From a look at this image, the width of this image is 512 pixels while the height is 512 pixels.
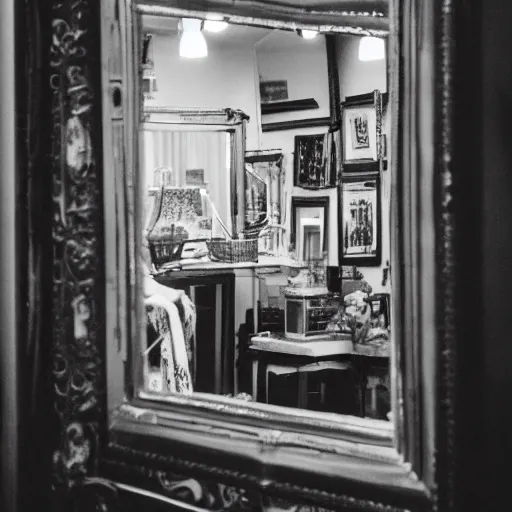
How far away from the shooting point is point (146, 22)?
911mm

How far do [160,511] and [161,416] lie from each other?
0.42 feet

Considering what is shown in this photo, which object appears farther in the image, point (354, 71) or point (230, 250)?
point (230, 250)

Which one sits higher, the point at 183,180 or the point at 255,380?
the point at 183,180

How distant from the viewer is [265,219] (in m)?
0.91

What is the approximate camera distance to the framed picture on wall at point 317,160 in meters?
0.86

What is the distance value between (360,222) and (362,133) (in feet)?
0.38

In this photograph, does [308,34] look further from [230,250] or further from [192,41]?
[230,250]

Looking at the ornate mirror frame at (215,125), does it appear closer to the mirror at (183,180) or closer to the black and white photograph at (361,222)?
the mirror at (183,180)

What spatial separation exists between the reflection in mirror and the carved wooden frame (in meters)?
0.04

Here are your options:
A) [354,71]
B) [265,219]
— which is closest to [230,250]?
[265,219]

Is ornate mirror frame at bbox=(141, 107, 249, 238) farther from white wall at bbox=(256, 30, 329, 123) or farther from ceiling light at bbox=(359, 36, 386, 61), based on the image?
ceiling light at bbox=(359, 36, 386, 61)

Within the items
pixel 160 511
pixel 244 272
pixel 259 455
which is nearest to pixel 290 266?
pixel 244 272
